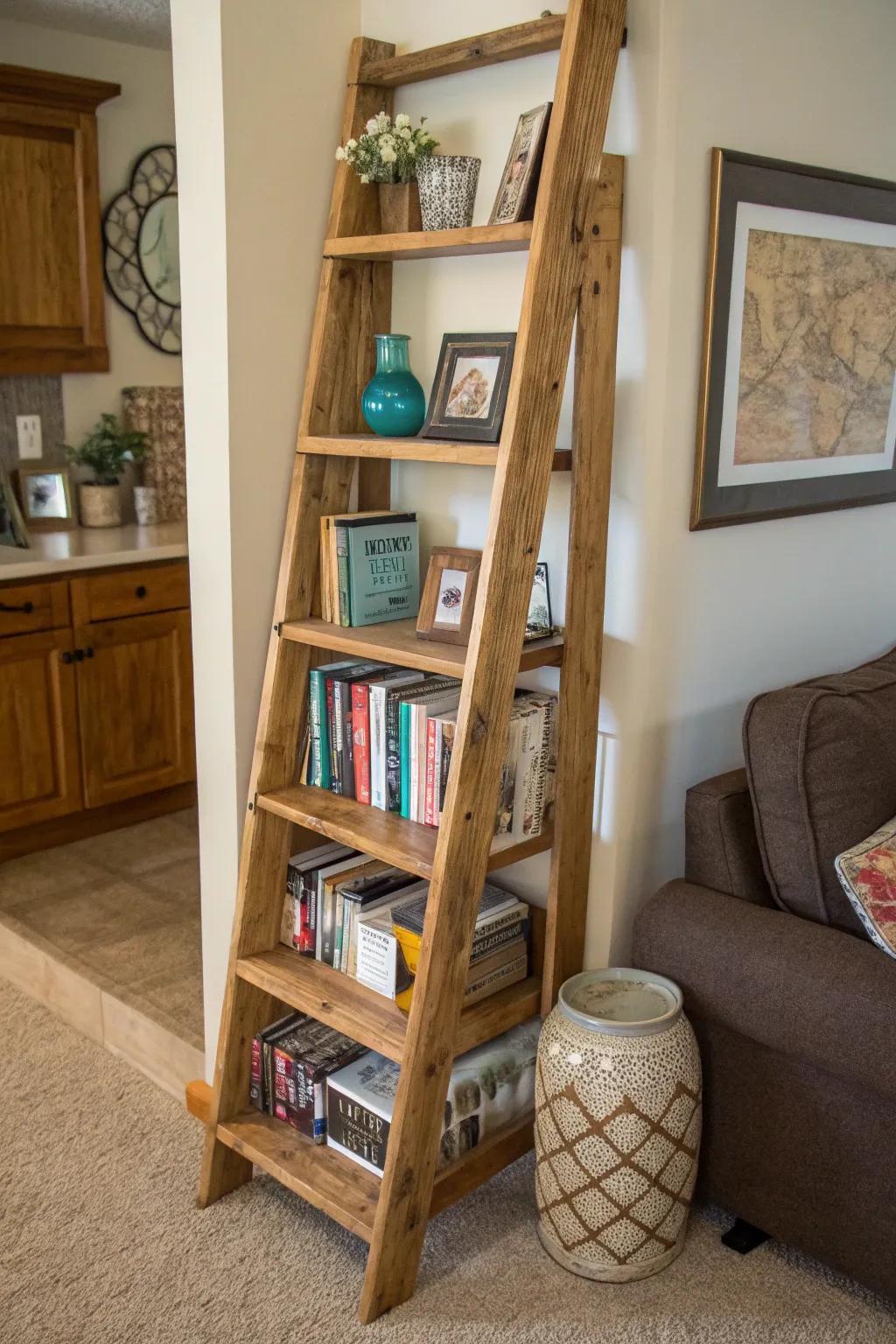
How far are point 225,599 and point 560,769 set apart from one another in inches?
25.9

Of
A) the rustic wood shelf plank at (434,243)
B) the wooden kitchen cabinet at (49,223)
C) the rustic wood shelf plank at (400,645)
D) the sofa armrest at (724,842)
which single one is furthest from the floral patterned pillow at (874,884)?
the wooden kitchen cabinet at (49,223)

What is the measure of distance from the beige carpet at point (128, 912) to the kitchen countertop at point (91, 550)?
32.7 inches

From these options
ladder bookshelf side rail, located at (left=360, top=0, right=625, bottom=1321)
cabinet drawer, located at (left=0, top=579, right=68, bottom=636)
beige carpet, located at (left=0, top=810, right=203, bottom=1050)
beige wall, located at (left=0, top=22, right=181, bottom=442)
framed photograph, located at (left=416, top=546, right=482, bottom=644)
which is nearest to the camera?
ladder bookshelf side rail, located at (left=360, top=0, right=625, bottom=1321)

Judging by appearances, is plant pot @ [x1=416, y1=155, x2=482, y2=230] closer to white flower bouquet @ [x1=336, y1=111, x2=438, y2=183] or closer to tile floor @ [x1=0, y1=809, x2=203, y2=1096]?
white flower bouquet @ [x1=336, y1=111, x2=438, y2=183]

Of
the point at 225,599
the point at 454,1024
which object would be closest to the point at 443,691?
the point at 225,599

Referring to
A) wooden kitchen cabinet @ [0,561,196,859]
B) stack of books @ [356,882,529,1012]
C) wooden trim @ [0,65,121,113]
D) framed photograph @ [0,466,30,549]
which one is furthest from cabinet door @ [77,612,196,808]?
stack of books @ [356,882,529,1012]

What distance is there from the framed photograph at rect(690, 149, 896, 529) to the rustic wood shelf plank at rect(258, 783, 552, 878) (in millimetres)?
674

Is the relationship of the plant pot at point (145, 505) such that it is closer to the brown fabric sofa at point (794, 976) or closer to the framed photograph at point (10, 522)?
the framed photograph at point (10, 522)

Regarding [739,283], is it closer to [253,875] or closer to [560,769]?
[560,769]

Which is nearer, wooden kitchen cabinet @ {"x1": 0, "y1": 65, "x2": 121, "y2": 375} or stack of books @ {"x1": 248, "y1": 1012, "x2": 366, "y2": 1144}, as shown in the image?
stack of books @ {"x1": 248, "y1": 1012, "x2": 366, "y2": 1144}

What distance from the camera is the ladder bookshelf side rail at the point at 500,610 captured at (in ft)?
→ 5.65

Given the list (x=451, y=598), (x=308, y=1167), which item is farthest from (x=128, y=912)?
(x=451, y=598)

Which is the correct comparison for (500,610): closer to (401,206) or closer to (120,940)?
(401,206)

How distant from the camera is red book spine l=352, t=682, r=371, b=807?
81.0 inches
